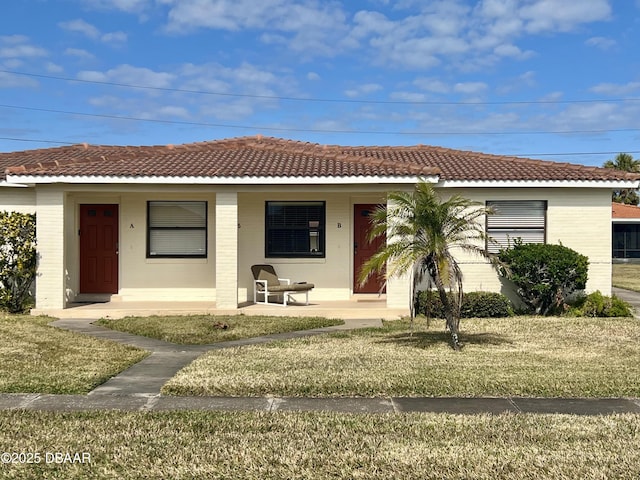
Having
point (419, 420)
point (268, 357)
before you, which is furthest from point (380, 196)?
point (419, 420)

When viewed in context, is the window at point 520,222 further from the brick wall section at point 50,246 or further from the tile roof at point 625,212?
the tile roof at point 625,212

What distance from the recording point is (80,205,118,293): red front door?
16.9 metres

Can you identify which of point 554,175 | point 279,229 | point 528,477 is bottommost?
point 528,477

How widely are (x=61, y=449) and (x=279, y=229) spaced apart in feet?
38.3

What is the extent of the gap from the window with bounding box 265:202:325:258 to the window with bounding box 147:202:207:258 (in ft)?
5.46

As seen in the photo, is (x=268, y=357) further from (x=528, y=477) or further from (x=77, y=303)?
(x=77, y=303)

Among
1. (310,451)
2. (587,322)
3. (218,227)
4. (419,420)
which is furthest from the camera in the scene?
(218,227)

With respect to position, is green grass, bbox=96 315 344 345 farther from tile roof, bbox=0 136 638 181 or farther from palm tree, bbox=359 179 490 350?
palm tree, bbox=359 179 490 350

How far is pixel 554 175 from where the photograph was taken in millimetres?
15641

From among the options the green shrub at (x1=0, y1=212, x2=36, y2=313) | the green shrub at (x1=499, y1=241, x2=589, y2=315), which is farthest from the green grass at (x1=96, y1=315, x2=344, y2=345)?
the green shrub at (x1=499, y1=241, x2=589, y2=315)

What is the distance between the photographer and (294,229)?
1703cm

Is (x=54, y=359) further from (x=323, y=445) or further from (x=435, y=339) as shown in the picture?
(x=435, y=339)

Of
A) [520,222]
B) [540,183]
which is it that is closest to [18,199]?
[520,222]

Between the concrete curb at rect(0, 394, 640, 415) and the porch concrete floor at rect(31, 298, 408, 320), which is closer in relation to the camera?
the concrete curb at rect(0, 394, 640, 415)
